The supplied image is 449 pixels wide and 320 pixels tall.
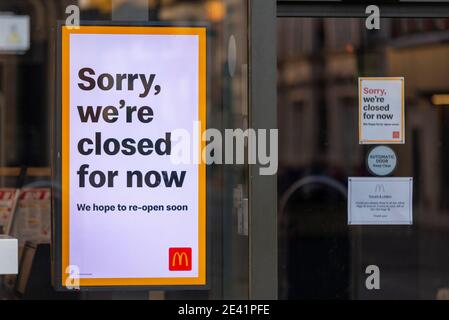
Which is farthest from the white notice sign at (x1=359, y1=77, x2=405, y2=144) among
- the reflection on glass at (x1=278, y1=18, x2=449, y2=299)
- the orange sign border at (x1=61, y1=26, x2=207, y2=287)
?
the orange sign border at (x1=61, y1=26, x2=207, y2=287)

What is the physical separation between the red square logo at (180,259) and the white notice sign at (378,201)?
0.89 metres

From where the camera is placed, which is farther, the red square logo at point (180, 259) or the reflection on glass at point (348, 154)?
the reflection on glass at point (348, 154)

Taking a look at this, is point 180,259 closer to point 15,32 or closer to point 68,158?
point 68,158

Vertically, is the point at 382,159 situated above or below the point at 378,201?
above

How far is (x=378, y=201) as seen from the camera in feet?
15.7

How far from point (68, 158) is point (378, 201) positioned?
1640 mm

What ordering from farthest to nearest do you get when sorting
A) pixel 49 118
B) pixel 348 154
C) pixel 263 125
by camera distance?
pixel 348 154 < pixel 263 125 < pixel 49 118

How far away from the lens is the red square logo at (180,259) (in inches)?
180

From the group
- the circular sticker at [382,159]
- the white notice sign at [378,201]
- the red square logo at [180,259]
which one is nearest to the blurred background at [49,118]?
the red square logo at [180,259]

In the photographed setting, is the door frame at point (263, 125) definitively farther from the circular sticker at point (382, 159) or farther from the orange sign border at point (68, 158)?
the circular sticker at point (382, 159)

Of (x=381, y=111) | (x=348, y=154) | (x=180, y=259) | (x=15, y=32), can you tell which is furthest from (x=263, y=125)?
(x=15, y=32)

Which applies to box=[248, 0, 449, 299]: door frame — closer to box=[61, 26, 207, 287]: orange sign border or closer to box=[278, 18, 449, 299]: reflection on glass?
box=[278, 18, 449, 299]: reflection on glass

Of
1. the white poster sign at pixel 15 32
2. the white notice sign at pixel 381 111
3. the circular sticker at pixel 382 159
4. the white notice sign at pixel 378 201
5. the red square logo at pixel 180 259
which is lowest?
the red square logo at pixel 180 259

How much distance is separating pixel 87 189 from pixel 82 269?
409 mm
